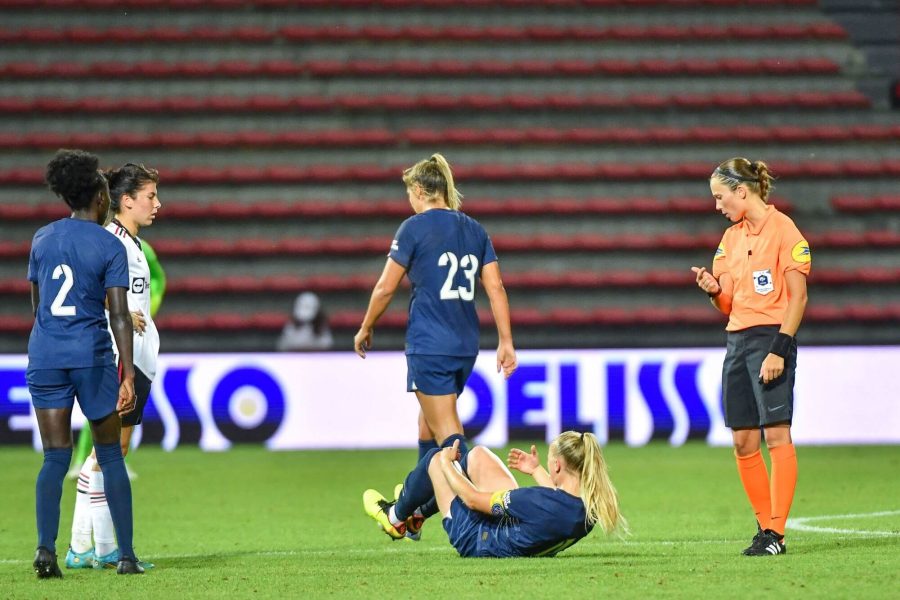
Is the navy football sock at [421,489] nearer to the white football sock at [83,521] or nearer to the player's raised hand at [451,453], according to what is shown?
the player's raised hand at [451,453]

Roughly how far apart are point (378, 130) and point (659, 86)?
3.48m

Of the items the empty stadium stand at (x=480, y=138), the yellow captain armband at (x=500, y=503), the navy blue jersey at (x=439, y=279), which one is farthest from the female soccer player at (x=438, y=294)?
the empty stadium stand at (x=480, y=138)

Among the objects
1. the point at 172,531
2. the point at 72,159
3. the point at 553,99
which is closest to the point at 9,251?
the point at 553,99

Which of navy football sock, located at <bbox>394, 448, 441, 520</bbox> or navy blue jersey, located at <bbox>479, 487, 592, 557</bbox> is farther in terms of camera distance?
navy football sock, located at <bbox>394, 448, 441, 520</bbox>

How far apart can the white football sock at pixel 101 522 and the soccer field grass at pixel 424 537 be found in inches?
→ 8.8

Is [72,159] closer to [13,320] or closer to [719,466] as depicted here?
[719,466]

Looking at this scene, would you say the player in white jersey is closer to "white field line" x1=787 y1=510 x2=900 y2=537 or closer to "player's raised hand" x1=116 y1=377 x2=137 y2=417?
"player's raised hand" x1=116 y1=377 x2=137 y2=417

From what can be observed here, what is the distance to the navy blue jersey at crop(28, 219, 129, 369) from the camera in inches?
217

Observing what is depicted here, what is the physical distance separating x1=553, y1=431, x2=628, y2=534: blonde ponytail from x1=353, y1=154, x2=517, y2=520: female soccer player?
97 centimetres

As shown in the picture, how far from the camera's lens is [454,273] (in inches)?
269

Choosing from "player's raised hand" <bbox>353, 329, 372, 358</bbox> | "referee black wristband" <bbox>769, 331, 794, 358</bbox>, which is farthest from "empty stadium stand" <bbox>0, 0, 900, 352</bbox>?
"referee black wristband" <bbox>769, 331, 794, 358</bbox>

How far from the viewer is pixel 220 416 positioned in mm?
12008

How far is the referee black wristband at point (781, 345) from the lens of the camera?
5.76m

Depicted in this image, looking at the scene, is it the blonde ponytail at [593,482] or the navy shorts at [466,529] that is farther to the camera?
the navy shorts at [466,529]
